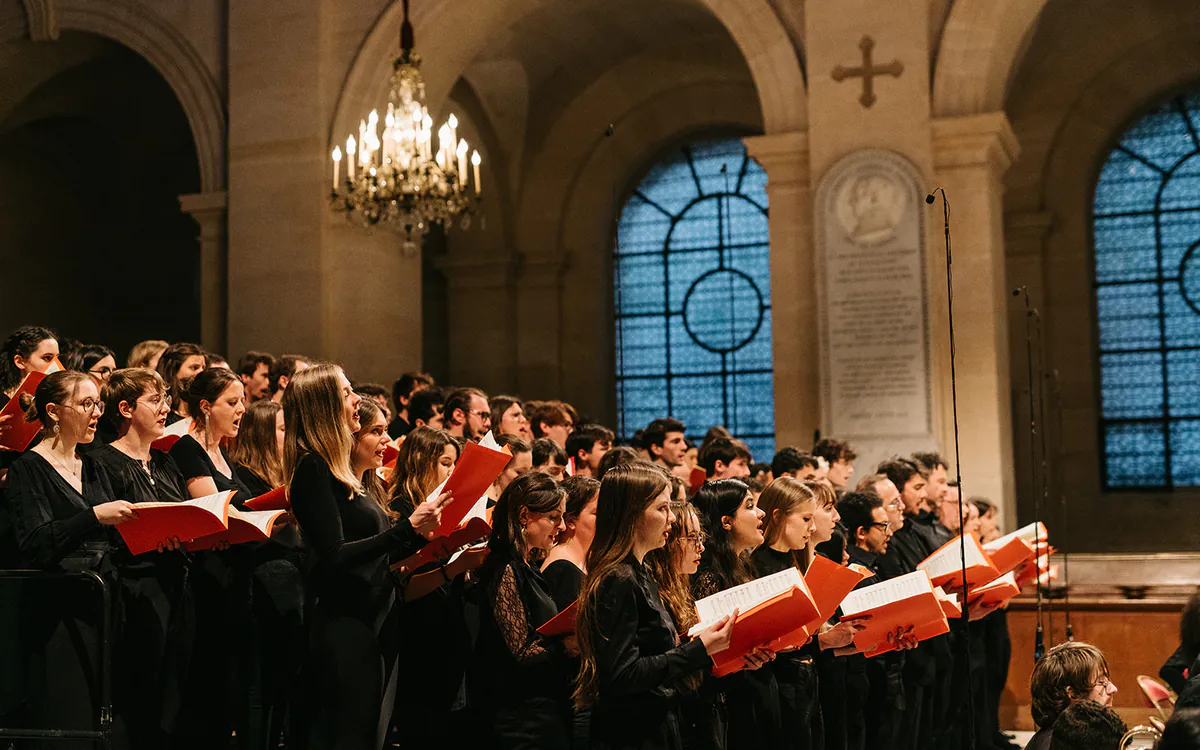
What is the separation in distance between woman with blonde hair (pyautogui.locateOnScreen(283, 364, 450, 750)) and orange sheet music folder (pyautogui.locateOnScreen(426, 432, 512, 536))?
7cm

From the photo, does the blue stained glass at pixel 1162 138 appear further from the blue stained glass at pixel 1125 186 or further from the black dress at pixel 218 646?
the black dress at pixel 218 646

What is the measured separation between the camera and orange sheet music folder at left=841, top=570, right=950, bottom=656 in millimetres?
5160

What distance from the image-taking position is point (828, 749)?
225 inches

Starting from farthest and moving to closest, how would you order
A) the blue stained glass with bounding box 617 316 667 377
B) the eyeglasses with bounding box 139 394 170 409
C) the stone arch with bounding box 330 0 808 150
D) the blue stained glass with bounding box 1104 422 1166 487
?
1. the blue stained glass with bounding box 617 316 667 377
2. the blue stained glass with bounding box 1104 422 1166 487
3. the stone arch with bounding box 330 0 808 150
4. the eyeglasses with bounding box 139 394 170 409

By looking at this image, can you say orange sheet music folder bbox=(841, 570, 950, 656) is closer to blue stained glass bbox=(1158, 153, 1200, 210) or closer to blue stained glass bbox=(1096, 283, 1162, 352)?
blue stained glass bbox=(1096, 283, 1162, 352)

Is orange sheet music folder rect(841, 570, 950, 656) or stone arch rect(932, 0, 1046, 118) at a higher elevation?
stone arch rect(932, 0, 1046, 118)

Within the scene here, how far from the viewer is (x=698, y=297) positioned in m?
16.0

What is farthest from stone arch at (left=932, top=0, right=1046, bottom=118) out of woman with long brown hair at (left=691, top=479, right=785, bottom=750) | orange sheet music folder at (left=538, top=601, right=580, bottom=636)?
orange sheet music folder at (left=538, top=601, right=580, bottom=636)

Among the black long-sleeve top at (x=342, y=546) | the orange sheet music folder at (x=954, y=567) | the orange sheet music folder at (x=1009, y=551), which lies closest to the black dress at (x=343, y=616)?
the black long-sleeve top at (x=342, y=546)

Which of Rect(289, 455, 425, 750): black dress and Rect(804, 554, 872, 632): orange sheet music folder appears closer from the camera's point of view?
Rect(289, 455, 425, 750): black dress

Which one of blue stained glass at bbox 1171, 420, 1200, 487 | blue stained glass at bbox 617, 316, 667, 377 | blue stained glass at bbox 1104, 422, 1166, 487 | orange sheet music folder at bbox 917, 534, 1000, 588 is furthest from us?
blue stained glass at bbox 617, 316, 667, 377

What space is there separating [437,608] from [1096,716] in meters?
2.56

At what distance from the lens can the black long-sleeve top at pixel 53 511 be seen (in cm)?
468

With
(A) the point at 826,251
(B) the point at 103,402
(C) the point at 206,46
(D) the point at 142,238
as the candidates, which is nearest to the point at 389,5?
(C) the point at 206,46
